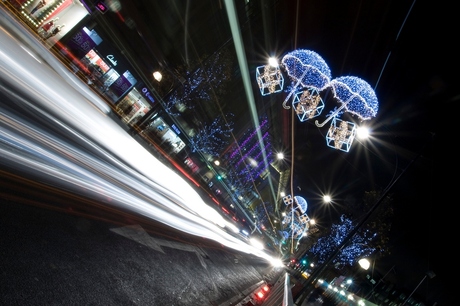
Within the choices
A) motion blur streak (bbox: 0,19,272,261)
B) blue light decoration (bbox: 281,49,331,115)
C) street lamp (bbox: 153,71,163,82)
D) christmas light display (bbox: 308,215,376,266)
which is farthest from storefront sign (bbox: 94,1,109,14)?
christmas light display (bbox: 308,215,376,266)

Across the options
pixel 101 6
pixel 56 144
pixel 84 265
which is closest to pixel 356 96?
pixel 84 265

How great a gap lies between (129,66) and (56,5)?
8.54 m

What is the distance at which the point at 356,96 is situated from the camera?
7539 millimetres

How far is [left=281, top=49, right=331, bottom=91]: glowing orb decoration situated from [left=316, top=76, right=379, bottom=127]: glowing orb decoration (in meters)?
0.37

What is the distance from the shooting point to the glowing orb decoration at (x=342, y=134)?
934 centimetres

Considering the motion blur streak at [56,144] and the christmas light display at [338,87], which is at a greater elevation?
the christmas light display at [338,87]

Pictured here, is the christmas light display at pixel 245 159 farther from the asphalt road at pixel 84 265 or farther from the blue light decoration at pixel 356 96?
the asphalt road at pixel 84 265

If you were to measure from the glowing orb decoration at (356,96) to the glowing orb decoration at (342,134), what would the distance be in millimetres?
1677

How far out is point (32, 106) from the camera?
659 centimetres

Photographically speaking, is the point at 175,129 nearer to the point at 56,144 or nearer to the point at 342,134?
the point at 342,134

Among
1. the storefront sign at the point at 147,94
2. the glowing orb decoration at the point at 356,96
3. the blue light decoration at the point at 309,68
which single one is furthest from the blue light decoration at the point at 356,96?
the storefront sign at the point at 147,94

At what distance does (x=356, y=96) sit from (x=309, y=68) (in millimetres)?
1700

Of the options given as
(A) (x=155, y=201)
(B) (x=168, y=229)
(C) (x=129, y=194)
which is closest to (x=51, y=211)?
(C) (x=129, y=194)

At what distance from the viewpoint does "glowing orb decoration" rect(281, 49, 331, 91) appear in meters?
7.96
